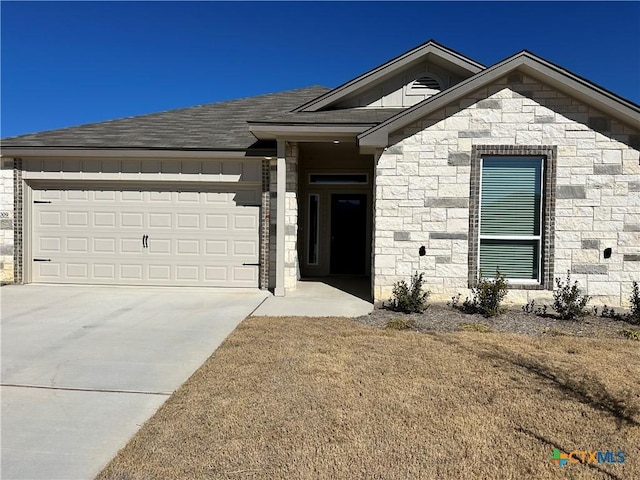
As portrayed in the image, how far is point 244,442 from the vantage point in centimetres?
305

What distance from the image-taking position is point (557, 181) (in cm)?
736

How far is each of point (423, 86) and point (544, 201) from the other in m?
3.99

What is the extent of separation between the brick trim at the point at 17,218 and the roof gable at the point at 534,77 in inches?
312

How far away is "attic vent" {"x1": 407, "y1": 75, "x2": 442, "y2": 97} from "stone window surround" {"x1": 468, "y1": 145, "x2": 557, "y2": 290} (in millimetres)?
2808

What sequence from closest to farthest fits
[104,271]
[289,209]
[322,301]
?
[322,301]
[289,209]
[104,271]

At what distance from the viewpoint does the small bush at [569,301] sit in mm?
6887

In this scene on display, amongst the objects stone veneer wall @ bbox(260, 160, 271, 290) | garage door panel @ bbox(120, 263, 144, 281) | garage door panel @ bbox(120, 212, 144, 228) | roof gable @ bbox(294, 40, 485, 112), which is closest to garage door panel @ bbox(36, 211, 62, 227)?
garage door panel @ bbox(120, 212, 144, 228)

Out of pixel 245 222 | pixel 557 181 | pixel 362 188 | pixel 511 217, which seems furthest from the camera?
pixel 362 188

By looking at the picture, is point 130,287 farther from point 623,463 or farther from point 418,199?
point 623,463

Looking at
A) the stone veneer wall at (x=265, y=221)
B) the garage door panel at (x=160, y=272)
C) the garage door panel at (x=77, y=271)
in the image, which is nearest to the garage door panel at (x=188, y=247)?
the garage door panel at (x=160, y=272)

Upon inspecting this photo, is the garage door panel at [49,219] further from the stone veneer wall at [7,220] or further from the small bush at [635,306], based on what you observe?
the small bush at [635,306]

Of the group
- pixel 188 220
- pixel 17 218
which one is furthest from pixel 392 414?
pixel 17 218

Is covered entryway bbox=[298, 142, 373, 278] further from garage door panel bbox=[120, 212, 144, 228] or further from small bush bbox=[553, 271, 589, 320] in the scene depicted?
small bush bbox=[553, 271, 589, 320]

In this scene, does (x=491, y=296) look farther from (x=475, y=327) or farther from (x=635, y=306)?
(x=635, y=306)
